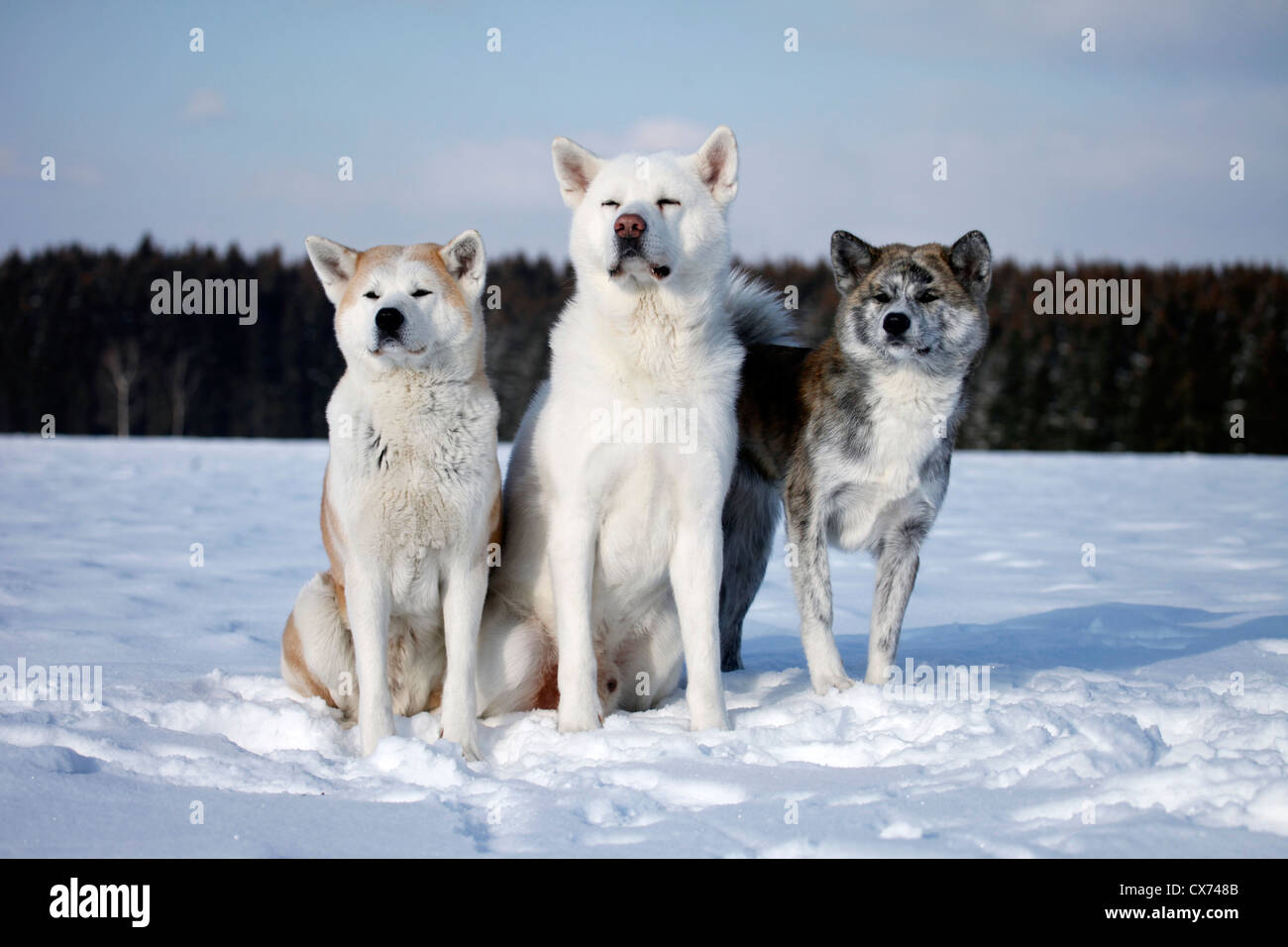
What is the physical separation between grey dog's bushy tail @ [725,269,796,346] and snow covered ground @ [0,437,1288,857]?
5.26 ft

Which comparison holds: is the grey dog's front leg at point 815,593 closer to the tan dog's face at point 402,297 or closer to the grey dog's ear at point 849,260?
the grey dog's ear at point 849,260

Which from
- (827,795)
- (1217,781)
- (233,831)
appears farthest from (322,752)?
(1217,781)

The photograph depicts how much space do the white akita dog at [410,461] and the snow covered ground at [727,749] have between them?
1.24 feet

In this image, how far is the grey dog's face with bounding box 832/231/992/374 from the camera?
4449mm

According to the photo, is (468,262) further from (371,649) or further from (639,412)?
(371,649)

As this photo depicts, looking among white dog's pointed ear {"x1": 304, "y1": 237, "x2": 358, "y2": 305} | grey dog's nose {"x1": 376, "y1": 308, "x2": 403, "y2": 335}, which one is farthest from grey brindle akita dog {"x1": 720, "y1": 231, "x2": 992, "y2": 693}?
white dog's pointed ear {"x1": 304, "y1": 237, "x2": 358, "y2": 305}

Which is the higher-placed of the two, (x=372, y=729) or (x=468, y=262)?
(x=468, y=262)

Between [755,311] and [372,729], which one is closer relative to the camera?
[372,729]

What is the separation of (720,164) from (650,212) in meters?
0.44

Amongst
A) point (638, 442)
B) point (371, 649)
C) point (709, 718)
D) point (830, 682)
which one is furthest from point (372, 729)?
point (830, 682)

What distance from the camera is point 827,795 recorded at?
2975mm

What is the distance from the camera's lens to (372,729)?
12.0 ft

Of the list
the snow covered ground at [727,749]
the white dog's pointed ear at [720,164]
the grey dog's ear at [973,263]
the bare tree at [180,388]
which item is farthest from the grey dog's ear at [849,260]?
the bare tree at [180,388]
